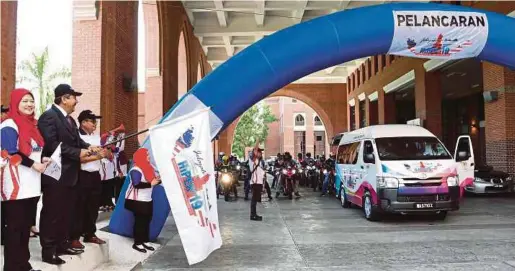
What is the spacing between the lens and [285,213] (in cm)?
1198

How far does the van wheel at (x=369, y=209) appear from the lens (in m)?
10.0

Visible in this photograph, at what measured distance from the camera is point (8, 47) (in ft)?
25.6

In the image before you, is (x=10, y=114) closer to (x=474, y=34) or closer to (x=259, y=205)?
(x=474, y=34)

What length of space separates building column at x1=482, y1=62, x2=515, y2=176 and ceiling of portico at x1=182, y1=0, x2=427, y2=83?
6.79m

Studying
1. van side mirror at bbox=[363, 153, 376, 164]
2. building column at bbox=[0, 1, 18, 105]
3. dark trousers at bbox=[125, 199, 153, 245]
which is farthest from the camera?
van side mirror at bbox=[363, 153, 376, 164]

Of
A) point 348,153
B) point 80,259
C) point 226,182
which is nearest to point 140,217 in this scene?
point 80,259

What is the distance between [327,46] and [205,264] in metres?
4.40

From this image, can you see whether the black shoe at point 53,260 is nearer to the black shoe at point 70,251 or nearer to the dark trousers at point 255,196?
the black shoe at point 70,251

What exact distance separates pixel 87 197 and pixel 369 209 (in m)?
6.27

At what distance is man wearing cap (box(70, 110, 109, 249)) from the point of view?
18.6ft

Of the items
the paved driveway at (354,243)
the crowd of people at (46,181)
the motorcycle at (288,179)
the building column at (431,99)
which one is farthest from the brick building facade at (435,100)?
the crowd of people at (46,181)

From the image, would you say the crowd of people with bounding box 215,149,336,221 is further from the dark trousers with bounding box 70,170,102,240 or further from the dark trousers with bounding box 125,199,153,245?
the dark trousers with bounding box 70,170,102,240

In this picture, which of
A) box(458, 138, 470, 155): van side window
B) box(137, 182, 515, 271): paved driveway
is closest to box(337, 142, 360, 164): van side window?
box(137, 182, 515, 271): paved driveway

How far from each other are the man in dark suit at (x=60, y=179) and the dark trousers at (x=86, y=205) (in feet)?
1.33
